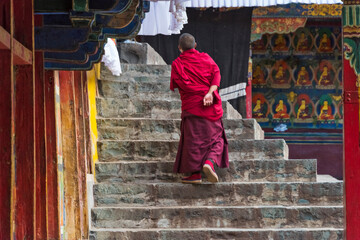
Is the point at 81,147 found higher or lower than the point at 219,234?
higher

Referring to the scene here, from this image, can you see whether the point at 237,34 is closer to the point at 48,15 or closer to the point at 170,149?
the point at 170,149

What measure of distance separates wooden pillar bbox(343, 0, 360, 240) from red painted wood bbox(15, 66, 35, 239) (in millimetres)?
2155

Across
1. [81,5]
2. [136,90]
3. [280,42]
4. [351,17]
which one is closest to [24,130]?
[81,5]

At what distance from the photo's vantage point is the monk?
746 centimetres

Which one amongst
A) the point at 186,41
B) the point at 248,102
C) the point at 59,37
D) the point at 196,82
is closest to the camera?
the point at 59,37

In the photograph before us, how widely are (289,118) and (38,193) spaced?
8574 millimetres

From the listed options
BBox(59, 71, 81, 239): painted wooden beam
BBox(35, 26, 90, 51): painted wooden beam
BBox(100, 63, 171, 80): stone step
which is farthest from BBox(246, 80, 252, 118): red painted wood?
BBox(35, 26, 90, 51): painted wooden beam

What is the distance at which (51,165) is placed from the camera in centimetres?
567

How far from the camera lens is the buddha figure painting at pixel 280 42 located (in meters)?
12.9

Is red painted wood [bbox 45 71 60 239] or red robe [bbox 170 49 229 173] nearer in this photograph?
red painted wood [bbox 45 71 60 239]

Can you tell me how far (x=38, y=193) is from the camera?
4.78m

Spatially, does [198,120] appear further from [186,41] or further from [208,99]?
[186,41]

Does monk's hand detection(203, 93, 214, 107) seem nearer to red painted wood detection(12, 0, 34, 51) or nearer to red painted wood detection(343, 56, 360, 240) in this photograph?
red painted wood detection(343, 56, 360, 240)

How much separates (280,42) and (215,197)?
588 centimetres
